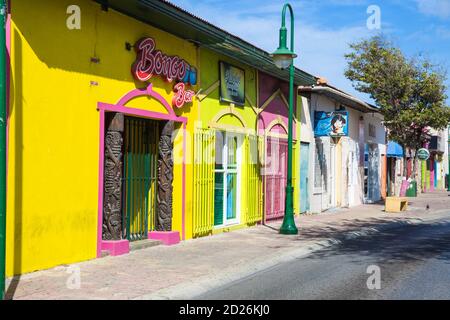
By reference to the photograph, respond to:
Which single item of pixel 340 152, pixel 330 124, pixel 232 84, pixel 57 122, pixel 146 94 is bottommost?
pixel 57 122

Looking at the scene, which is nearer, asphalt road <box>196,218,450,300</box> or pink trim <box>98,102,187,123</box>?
asphalt road <box>196,218,450,300</box>

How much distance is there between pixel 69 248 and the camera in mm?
9070

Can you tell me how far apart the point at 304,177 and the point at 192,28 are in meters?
9.61

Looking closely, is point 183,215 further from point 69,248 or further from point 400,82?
point 400,82

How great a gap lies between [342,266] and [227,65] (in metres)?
6.33

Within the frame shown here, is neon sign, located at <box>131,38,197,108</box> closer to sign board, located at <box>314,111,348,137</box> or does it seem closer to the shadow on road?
the shadow on road

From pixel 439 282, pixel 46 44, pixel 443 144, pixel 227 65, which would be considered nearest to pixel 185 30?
pixel 227 65

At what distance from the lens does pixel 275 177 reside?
56.3ft

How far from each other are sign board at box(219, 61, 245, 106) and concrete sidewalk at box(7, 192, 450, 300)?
3341 mm

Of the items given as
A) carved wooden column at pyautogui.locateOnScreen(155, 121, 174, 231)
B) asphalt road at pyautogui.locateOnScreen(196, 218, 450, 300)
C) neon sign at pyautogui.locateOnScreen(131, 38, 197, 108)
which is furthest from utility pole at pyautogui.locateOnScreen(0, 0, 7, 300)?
carved wooden column at pyautogui.locateOnScreen(155, 121, 174, 231)

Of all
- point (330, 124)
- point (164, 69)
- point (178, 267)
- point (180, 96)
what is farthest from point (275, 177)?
point (178, 267)

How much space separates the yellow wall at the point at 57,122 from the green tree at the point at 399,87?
15939 mm

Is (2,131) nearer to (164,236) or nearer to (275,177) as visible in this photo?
(164,236)

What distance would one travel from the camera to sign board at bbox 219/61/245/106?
14.0 metres
